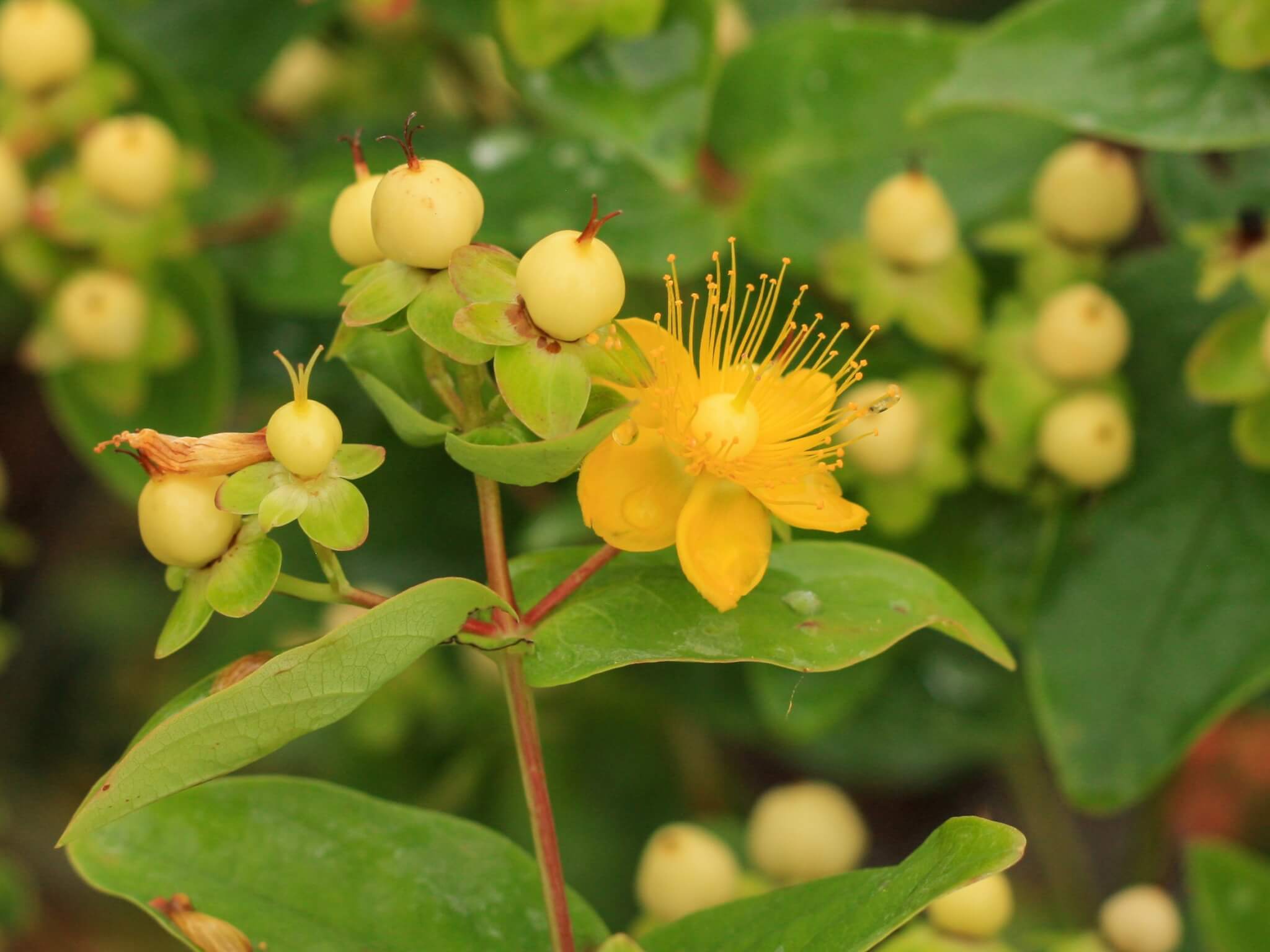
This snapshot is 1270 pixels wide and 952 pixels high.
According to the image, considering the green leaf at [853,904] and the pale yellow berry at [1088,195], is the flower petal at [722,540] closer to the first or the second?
the green leaf at [853,904]

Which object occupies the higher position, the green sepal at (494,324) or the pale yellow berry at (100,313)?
the green sepal at (494,324)

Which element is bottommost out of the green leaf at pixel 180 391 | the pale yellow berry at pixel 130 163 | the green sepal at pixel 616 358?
the green leaf at pixel 180 391

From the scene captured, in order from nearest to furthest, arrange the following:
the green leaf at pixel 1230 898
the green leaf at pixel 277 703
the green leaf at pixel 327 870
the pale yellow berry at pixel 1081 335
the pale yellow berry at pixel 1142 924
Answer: the green leaf at pixel 277 703, the green leaf at pixel 327 870, the pale yellow berry at pixel 1142 924, the pale yellow berry at pixel 1081 335, the green leaf at pixel 1230 898

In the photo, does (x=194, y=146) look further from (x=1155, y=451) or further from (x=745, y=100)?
(x=1155, y=451)

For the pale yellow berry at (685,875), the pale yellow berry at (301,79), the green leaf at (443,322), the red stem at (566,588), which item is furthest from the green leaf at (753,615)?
the pale yellow berry at (301,79)

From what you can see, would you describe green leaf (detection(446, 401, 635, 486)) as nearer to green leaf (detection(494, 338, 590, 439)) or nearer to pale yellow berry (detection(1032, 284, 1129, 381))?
green leaf (detection(494, 338, 590, 439))

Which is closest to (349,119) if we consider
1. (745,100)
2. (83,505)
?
(745,100)
